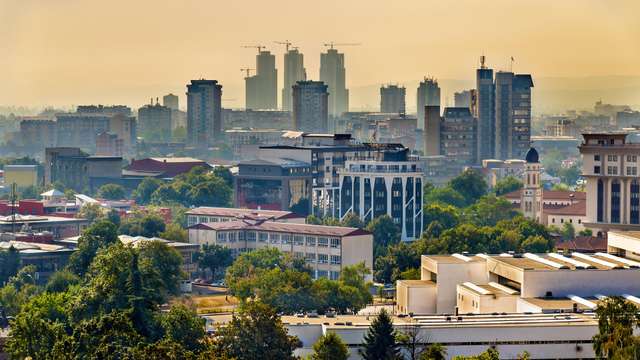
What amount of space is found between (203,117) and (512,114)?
5385 cm

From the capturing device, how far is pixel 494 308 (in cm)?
4988

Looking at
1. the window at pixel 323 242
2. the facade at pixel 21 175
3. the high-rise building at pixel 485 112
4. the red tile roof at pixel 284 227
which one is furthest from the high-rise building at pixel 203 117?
the window at pixel 323 242

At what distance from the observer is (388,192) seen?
9106 cm

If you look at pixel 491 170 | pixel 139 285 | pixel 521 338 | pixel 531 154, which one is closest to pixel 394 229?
pixel 531 154

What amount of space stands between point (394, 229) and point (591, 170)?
920 cm

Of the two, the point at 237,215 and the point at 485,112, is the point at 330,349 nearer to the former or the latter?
the point at 237,215

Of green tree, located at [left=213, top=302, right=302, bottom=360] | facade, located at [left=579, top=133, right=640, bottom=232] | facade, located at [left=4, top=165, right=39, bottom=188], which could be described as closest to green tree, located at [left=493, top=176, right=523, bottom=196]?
facade, located at [left=579, top=133, right=640, bottom=232]

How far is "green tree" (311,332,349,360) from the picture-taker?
42906 millimetres

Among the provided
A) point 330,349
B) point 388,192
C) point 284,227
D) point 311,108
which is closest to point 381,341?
point 330,349

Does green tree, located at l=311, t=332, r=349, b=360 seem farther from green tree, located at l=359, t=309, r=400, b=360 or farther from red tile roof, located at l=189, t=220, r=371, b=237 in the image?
red tile roof, located at l=189, t=220, r=371, b=237

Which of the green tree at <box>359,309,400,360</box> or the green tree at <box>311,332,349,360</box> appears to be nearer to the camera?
the green tree at <box>311,332,349,360</box>

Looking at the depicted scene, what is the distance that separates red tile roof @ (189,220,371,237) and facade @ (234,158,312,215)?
43.0 ft

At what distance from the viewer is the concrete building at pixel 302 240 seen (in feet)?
246

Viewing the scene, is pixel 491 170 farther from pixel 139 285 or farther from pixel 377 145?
pixel 139 285
